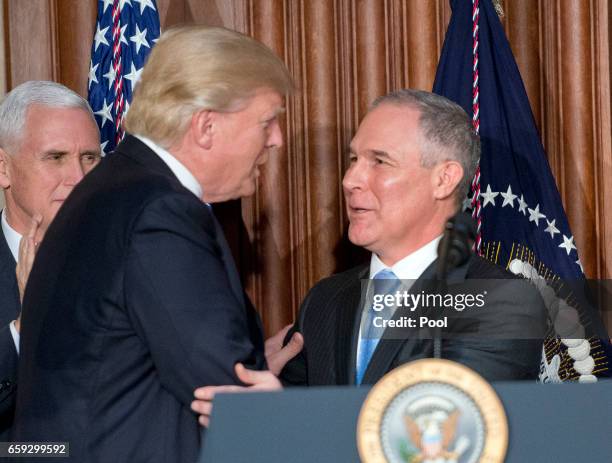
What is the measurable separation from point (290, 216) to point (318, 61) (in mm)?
557

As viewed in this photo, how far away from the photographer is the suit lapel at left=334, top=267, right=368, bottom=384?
2.60 m

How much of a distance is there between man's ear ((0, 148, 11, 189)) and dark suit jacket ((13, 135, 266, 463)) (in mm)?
971

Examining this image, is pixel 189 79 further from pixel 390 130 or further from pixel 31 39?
pixel 31 39

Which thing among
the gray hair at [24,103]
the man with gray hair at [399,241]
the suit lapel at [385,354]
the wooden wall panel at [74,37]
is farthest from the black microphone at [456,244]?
the wooden wall panel at [74,37]

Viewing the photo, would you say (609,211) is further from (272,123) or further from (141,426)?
(141,426)

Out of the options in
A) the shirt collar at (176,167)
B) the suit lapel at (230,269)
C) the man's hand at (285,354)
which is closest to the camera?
the suit lapel at (230,269)

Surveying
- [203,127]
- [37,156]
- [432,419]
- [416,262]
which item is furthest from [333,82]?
Answer: [432,419]

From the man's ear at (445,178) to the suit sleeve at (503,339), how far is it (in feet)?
1.04

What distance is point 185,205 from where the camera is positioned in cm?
187

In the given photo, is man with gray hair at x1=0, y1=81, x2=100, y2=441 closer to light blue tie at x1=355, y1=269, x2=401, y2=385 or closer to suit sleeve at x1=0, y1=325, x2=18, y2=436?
suit sleeve at x1=0, y1=325, x2=18, y2=436

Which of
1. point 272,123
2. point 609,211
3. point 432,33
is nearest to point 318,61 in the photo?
point 432,33

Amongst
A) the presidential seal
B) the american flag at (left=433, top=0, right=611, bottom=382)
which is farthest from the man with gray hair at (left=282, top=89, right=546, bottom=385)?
the presidential seal

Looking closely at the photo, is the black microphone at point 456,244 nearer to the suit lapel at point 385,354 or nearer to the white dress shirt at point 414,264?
the suit lapel at point 385,354

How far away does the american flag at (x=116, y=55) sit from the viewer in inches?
125
